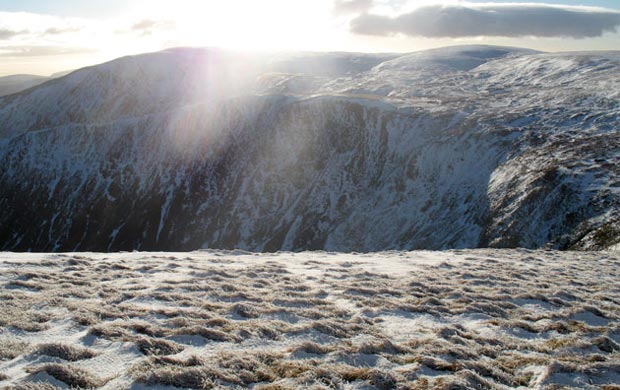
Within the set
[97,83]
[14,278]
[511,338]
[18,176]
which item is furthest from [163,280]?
[97,83]

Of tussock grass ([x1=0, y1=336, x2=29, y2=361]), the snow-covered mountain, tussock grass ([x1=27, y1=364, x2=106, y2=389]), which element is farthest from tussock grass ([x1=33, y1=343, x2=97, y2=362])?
the snow-covered mountain

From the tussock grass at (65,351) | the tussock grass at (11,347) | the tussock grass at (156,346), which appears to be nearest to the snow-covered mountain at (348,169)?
the tussock grass at (156,346)

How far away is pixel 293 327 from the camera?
986cm

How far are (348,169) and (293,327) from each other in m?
56.5

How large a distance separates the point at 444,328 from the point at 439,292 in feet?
12.7

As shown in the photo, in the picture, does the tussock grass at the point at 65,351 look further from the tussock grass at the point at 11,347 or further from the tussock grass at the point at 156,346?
the tussock grass at the point at 156,346

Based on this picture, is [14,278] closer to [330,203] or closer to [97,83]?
[330,203]

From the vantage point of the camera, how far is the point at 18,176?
95.9 m

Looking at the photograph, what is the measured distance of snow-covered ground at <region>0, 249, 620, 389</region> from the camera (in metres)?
7.39

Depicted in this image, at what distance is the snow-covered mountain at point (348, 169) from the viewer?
44.1 metres

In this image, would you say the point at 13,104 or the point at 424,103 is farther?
the point at 13,104

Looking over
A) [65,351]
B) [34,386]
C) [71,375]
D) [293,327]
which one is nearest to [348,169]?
[293,327]

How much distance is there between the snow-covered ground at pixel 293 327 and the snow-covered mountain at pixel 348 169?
2432 centimetres

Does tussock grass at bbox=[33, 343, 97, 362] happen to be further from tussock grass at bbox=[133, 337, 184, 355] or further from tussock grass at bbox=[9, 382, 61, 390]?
tussock grass at bbox=[9, 382, 61, 390]
